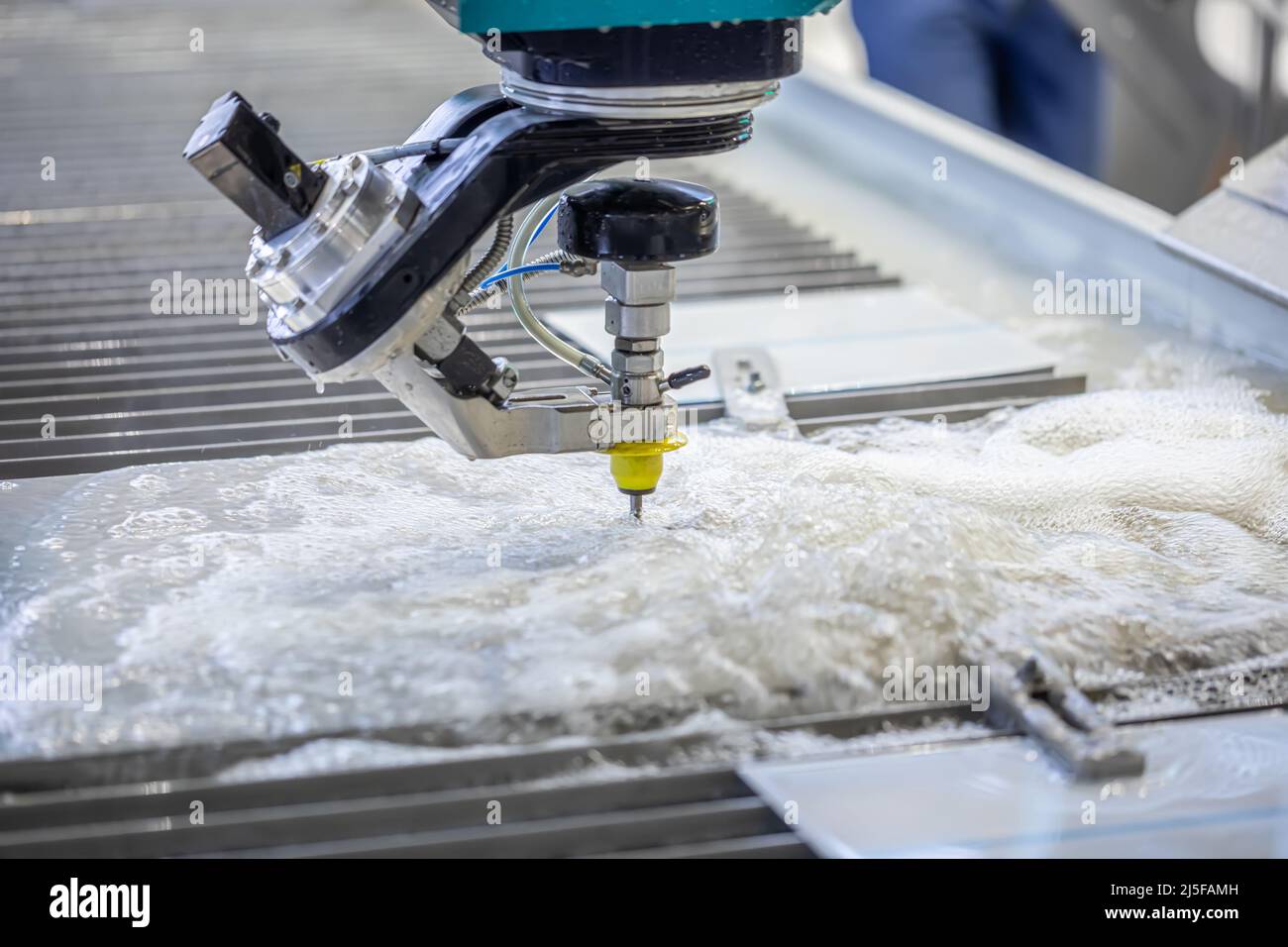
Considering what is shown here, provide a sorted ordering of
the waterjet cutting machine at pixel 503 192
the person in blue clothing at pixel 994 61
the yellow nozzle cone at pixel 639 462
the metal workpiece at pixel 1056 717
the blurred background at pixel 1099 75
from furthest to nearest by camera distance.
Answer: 1. the person in blue clothing at pixel 994 61
2. the blurred background at pixel 1099 75
3. the yellow nozzle cone at pixel 639 462
4. the waterjet cutting machine at pixel 503 192
5. the metal workpiece at pixel 1056 717

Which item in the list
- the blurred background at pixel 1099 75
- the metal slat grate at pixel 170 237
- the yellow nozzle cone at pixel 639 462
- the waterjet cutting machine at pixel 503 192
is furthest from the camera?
the blurred background at pixel 1099 75

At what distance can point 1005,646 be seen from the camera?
1238mm

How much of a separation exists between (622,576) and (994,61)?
13.5 ft

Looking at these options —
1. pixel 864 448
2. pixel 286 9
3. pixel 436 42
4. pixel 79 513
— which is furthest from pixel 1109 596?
pixel 286 9

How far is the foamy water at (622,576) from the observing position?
1.18 metres

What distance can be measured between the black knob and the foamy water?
29 centimetres

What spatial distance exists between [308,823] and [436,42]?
350cm

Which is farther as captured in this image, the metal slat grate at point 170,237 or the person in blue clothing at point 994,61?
the person in blue clothing at point 994,61

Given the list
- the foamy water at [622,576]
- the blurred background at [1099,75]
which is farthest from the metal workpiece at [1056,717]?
the blurred background at [1099,75]

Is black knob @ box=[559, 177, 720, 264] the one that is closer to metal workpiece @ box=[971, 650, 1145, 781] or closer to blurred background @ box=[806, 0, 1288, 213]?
metal workpiece @ box=[971, 650, 1145, 781]

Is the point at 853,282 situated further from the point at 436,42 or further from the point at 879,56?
the point at 879,56

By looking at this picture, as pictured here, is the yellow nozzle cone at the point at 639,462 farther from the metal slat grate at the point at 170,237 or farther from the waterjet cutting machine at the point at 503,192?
the metal slat grate at the point at 170,237

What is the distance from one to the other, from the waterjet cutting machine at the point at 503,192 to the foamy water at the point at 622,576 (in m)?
0.17

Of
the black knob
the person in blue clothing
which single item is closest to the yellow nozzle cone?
the black knob
